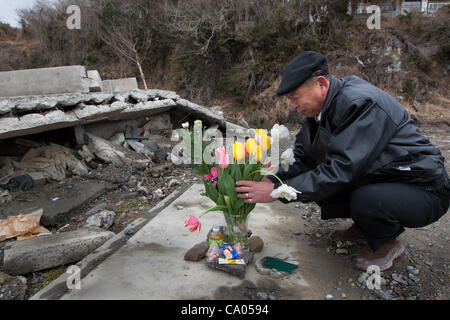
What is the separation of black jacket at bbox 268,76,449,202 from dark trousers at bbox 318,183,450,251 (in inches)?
2.6

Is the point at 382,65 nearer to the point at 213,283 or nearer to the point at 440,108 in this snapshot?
the point at 440,108

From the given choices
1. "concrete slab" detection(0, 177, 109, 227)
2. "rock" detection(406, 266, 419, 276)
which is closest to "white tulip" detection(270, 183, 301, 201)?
"rock" detection(406, 266, 419, 276)

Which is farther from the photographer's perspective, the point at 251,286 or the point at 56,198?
the point at 56,198

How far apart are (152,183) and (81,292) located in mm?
2668

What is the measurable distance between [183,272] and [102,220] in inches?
61.3

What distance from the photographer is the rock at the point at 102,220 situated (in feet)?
10.1

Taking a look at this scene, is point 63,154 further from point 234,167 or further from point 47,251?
point 234,167

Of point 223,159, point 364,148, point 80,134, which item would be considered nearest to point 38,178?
point 80,134

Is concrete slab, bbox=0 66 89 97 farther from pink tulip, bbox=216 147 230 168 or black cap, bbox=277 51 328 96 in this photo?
black cap, bbox=277 51 328 96

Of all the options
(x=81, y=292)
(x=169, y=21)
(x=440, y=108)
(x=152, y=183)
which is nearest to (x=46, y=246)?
(x=81, y=292)

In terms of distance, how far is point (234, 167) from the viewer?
6.24 ft

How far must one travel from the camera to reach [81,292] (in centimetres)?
174

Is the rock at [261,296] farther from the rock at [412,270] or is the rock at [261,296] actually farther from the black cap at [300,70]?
the black cap at [300,70]

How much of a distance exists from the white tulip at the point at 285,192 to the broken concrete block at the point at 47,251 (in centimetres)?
171
